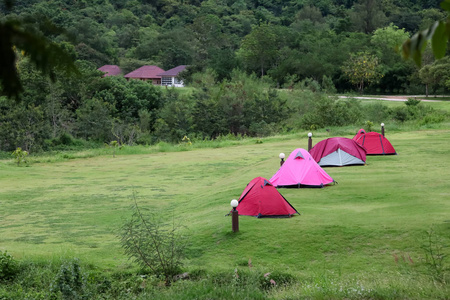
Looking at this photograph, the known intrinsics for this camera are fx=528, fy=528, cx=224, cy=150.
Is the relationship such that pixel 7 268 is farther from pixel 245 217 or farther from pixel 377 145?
→ pixel 377 145

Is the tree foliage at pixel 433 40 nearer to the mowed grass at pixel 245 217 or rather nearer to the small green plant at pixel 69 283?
the mowed grass at pixel 245 217

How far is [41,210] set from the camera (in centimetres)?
1499

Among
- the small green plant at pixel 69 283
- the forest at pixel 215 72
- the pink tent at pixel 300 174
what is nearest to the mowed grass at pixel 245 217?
the pink tent at pixel 300 174

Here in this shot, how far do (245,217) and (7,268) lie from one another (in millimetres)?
4935

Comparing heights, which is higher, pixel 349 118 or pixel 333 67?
pixel 333 67

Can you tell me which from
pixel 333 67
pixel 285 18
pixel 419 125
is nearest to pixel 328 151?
pixel 419 125

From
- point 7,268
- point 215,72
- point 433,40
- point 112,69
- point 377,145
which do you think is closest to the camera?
point 433,40

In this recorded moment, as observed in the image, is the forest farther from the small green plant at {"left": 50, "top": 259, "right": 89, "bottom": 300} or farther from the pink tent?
the pink tent

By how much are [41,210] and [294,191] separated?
7.15m

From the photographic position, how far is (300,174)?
1458cm

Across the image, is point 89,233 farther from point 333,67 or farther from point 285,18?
point 285,18

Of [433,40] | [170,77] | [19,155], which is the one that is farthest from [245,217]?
[170,77]

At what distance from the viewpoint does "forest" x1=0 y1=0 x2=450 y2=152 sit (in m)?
40.2

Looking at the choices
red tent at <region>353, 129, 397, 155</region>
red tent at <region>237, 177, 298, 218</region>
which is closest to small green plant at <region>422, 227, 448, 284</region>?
red tent at <region>237, 177, 298, 218</region>
